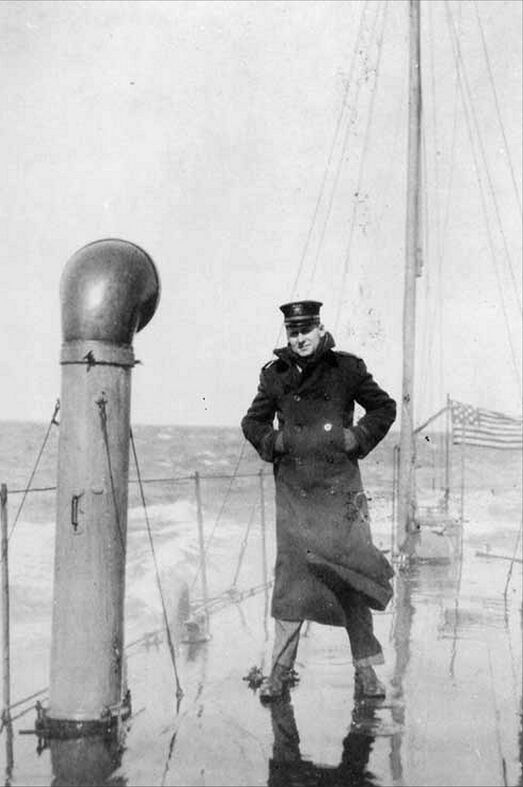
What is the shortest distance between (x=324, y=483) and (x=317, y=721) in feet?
3.65

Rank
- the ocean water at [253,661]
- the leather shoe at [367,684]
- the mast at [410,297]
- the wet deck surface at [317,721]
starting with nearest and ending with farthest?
1. the wet deck surface at [317,721]
2. the ocean water at [253,661]
3. the leather shoe at [367,684]
4. the mast at [410,297]

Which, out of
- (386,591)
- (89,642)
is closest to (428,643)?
(386,591)

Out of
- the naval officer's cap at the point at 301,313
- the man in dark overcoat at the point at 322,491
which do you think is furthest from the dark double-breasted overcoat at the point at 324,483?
the naval officer's cap at the point at 301,313

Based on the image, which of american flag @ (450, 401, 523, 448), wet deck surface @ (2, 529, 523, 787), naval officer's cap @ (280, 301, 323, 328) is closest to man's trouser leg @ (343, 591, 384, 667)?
wet deck surface @ (2, 529, 523, 787)

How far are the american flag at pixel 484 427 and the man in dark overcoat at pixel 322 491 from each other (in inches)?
304

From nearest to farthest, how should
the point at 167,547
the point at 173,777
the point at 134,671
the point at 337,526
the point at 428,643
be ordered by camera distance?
the point at 173,777, the point at 337,526, the point at 134,671, the point at 428,643, the point at 167,547

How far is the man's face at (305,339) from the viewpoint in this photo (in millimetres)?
4645

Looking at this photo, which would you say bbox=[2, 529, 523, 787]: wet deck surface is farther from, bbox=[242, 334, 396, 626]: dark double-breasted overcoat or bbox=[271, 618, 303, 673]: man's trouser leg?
bbox=[242, 334, 396, 626]: dark double-breasted overcoat

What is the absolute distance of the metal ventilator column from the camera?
4223mm

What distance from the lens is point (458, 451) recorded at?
74750 mm

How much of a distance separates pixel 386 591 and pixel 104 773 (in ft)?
5.67

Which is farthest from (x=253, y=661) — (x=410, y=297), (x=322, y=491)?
(x=410, y=297)

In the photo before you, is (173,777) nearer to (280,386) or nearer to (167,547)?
(280,386)

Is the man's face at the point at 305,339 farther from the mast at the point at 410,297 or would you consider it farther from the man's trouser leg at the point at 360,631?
the mast at the point at 410,297
